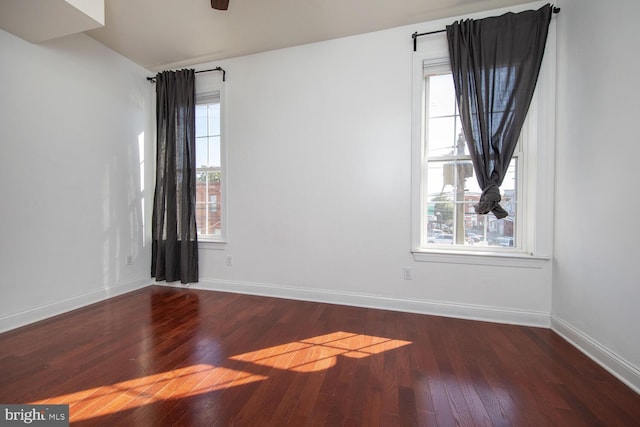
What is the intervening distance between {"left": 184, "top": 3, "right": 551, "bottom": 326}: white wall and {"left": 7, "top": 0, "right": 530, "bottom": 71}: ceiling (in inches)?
5.3

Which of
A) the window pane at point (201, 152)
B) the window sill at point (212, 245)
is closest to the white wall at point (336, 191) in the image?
the window sill at point (212, 245)

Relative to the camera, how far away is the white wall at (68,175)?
7.39 ft

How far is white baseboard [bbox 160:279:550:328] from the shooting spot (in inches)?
92.9

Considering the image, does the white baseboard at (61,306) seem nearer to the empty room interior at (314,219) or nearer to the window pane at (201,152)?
the empty room interior at (314,219)

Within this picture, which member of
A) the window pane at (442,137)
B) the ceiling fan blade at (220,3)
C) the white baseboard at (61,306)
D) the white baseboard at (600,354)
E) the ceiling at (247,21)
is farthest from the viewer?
the window pane at (442,137)

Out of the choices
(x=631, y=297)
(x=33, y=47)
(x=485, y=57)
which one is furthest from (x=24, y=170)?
(x=631, y=297)

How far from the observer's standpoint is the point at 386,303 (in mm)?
2701

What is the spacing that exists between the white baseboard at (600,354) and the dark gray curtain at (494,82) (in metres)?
1.02

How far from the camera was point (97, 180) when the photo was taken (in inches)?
115

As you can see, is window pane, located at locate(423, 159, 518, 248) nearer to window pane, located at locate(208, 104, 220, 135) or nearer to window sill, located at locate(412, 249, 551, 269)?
window sill, located at locate(412, 249, 551, 269)

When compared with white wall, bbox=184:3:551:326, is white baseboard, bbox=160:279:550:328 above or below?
below

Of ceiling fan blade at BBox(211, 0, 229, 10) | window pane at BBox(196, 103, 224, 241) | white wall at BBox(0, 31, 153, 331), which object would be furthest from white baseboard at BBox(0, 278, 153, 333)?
ceiling fan blade at BBox(211, 0, 229, 10)

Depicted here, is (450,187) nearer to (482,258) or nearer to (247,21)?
(482,258)

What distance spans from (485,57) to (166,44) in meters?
3.40
